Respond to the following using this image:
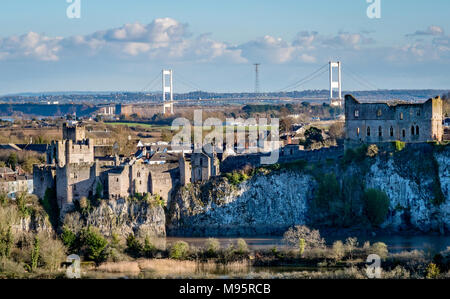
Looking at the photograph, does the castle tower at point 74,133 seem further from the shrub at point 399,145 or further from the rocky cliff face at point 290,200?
the shrub at point 399,145

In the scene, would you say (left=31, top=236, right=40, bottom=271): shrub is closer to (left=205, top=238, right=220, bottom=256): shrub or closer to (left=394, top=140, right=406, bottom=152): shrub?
(left=205, top=238, right=220, bottom=256): shrub

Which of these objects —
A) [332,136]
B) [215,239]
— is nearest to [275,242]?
[215,239]

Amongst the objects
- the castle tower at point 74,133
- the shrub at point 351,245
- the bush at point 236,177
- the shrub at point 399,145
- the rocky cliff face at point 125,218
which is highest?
the castle tower at point 74,133

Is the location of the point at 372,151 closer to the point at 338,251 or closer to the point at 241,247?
the point at 338,251

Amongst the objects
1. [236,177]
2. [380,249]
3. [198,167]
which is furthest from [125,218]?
[380,249]

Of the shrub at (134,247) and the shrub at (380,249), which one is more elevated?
the shrub at (380,249)

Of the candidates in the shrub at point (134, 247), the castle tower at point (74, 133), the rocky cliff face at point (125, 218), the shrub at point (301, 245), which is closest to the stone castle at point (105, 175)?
the rocky cliff face at point (125, 218)

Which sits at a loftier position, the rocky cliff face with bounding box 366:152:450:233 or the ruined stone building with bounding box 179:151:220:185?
the ruined stone building with bounding box 179:151:220:185

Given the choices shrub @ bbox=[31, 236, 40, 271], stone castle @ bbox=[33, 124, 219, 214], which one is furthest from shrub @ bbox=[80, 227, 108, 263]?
stone castle @ bbox=[33, 124, 219, 214]
